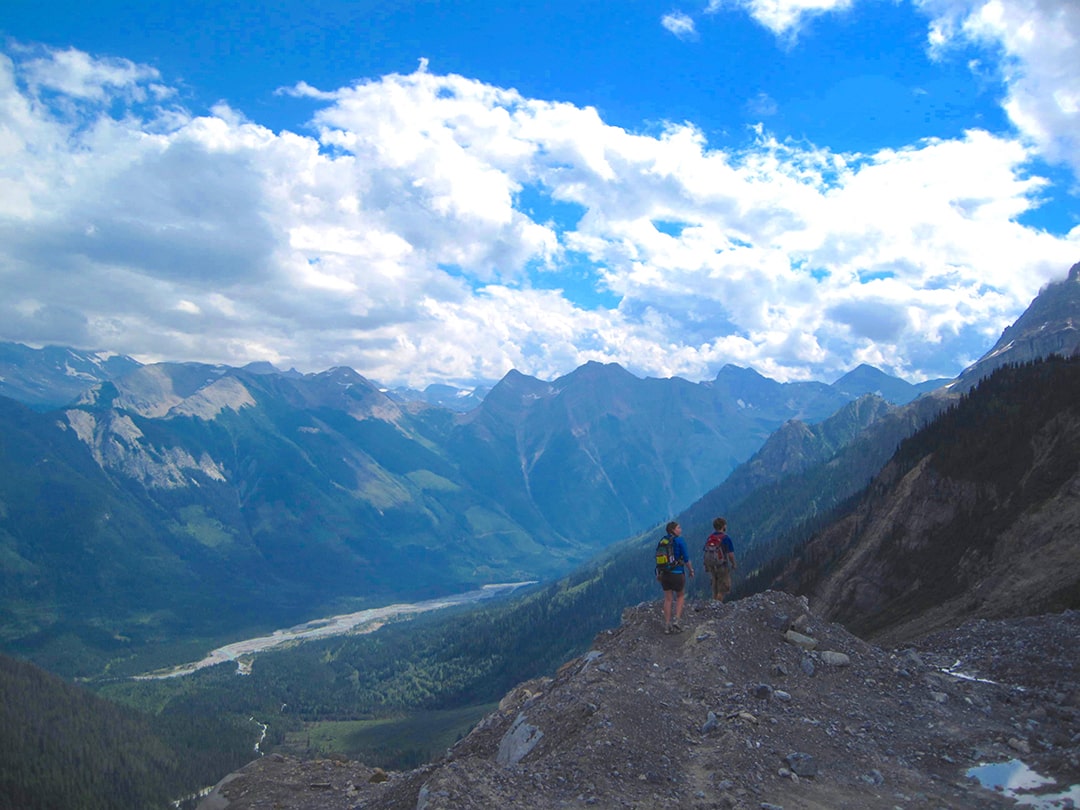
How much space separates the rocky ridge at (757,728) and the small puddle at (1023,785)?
0.21 m

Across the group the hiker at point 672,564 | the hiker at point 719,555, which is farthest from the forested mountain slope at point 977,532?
the hiker at point 672,564

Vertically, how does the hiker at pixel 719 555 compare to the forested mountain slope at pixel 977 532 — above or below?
above

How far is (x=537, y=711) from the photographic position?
22531mm

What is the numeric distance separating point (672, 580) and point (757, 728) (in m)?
7.64

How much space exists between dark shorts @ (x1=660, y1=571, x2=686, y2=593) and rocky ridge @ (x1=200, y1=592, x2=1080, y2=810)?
6.16 feet

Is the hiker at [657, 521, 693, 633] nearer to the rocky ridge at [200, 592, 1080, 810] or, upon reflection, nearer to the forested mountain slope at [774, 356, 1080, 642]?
the rocky ridge at [200, 592, 1080, 810]

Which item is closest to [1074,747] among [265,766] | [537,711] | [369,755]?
[537,711]

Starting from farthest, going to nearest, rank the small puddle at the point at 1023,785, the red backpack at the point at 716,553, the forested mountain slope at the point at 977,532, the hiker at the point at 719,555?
the forested mountain slope at the point at 977,532
the red backpack at the point at 716,553
the hiker at the point at 719,555
the small puddle at the point at 1023,785

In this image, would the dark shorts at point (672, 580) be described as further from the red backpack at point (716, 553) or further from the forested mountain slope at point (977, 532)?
the forested mountain slope at point (977, 532)

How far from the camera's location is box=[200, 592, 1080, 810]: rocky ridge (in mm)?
16703

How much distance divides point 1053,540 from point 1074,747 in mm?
46463

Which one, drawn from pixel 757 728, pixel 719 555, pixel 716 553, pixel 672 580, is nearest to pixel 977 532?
pixel 719 555

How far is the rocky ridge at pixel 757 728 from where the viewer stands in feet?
54.8

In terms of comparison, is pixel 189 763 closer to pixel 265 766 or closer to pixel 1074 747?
pixel 265 766
